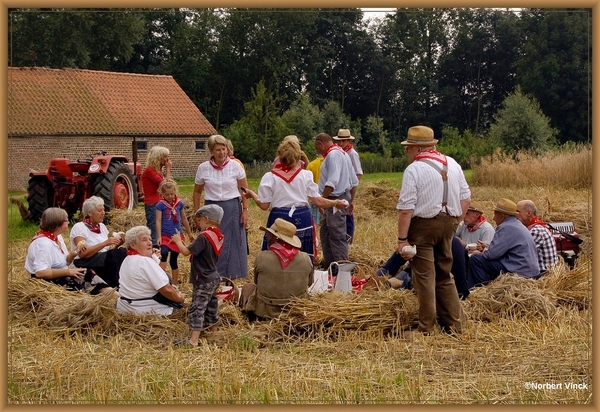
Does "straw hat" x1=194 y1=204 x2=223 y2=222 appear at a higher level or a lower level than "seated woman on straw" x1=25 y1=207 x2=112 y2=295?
higher

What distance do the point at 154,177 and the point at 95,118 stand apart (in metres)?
17.9

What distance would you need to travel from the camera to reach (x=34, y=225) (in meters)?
14.6

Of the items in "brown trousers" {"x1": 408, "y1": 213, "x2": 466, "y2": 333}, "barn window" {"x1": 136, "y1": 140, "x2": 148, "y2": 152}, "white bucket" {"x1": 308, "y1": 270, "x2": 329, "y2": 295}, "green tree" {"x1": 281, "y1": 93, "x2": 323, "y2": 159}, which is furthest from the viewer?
"green tree" {"x1": 281, "y1": 93, "x2": 323, "y2": 159}

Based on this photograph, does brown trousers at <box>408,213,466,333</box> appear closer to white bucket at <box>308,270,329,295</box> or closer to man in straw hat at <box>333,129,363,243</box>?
white bucket at <box>308,270,329,295</box>

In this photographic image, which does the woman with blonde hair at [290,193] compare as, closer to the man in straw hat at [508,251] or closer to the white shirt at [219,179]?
the white shirt at [219,179]

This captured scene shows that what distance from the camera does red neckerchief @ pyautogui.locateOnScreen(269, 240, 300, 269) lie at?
654 centimetres

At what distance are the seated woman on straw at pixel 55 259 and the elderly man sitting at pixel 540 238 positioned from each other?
397 cm

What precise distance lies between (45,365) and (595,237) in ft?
11.6

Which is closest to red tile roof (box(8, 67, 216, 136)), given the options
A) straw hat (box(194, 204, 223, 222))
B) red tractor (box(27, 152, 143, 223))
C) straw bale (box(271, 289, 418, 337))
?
red tractor (box(27, 152, 143, 223))

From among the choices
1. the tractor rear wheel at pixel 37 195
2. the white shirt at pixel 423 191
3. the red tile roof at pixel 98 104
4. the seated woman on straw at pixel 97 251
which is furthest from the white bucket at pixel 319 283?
the red tile roof at pixel 98 104

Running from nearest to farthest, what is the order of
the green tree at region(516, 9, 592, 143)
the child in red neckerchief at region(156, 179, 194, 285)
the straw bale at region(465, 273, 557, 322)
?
1. the straw bale at region(465, 273, 557, 322)
2. the child in red neckerchief at region(156, 179, 194, 285)
3. the green tree at region(516, 9, 592, 143)

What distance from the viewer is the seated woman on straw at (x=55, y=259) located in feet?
23.9

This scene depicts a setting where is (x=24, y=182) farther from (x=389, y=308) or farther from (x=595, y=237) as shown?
(x=595, y=237)

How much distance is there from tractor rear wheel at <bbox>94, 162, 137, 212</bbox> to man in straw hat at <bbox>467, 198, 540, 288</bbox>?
8.13 metres
